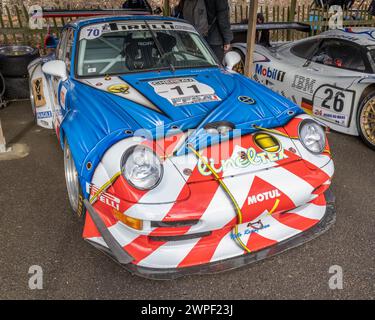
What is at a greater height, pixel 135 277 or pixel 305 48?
pixel 305 48

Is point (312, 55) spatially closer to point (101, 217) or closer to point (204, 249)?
point (204, 249)

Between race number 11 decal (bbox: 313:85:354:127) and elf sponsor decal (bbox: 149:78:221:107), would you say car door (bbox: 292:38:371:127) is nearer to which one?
race number 11 decal (bbox: 313:85:354:127)

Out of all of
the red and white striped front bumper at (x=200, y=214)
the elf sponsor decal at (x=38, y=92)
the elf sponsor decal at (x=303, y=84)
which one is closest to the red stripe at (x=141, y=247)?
the red and white striped front bumper at (x=200, y=214)

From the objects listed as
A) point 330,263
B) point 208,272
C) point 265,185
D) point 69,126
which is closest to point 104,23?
point 69,126

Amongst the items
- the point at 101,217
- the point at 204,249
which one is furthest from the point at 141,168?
the point at 204,249

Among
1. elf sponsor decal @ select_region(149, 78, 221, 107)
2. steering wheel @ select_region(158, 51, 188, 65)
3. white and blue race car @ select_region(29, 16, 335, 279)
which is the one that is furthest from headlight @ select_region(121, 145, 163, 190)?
steering wheel @ select_region(158, 51, 188, 65)

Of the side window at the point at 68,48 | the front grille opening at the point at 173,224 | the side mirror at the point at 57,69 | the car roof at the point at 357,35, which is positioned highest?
the side window at the point at 68,48

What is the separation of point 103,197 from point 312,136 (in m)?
1.45

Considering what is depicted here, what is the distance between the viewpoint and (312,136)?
95.7 inches

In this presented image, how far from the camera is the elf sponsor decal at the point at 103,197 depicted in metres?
1.93

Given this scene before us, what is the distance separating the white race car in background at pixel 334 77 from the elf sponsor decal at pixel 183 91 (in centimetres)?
199

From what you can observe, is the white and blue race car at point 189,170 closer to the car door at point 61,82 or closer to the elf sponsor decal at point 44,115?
the car door at point 61,82

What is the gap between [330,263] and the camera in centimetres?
225

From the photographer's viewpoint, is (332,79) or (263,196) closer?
(263,196)
